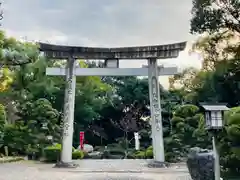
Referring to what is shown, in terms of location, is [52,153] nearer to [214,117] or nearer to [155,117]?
[155,117]

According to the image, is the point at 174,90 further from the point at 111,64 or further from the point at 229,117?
the point at 229,117

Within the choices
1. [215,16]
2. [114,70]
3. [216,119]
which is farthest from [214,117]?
[114,70]

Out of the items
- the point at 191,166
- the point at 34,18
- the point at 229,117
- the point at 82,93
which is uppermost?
the point at 34,18

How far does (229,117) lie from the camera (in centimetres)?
703

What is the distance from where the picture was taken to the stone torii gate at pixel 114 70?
1277 centimetres

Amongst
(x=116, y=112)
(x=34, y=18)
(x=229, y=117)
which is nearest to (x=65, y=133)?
(x=34, y=18)

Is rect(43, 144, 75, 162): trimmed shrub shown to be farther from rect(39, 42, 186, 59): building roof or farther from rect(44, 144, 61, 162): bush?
rect(39, 42, 186, 59): building roof

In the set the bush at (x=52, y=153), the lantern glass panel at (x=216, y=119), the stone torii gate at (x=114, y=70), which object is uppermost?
the stone torii gate at (x=114, y=70)

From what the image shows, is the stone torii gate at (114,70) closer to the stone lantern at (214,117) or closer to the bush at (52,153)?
the bush at (52,153)

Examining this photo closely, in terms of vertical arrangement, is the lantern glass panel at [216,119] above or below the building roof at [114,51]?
below

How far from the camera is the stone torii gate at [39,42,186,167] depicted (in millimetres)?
12773

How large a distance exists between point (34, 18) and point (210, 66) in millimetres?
9188

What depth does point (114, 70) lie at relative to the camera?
44.0 feet

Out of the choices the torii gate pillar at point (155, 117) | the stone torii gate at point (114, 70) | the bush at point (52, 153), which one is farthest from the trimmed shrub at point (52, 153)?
the torii gate pillar at point (155, 117)
